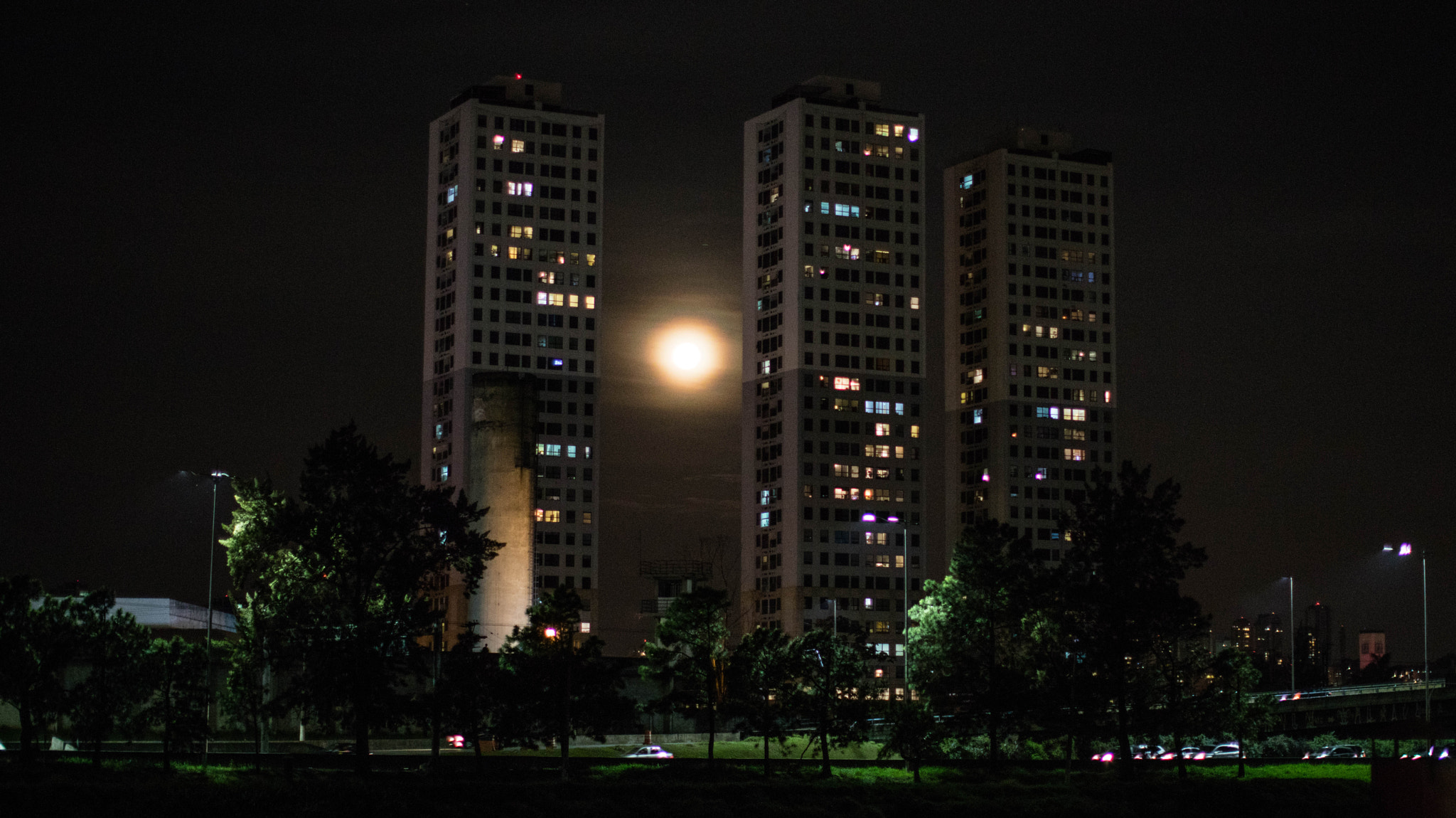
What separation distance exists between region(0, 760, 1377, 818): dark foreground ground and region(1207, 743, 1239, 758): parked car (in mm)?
18542

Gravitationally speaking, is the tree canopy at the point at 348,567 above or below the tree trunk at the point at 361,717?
above

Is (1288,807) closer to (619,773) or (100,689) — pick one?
(619,773)

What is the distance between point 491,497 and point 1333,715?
9005 cm

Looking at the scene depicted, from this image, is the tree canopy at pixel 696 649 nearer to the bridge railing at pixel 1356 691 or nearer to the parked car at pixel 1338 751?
the parked car at pixel 1338 751

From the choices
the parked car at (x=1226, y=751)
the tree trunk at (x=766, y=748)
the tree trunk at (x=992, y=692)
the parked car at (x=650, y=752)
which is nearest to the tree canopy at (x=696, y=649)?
the tree trunk at (x=766, y=748)

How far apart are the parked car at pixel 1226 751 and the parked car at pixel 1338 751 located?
15.7 feet

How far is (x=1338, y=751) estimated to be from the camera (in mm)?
125438

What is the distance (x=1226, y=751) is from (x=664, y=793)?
6071 cm

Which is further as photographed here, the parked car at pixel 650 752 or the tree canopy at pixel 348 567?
the parked car at pixel 650 752

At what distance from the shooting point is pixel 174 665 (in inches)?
3752

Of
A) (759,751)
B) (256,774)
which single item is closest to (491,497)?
(759,751)

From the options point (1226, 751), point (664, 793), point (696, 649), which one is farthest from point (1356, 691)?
point (664, 793)

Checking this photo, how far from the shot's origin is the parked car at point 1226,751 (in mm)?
116287

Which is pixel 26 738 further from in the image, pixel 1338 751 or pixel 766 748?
pixel 1338 751
